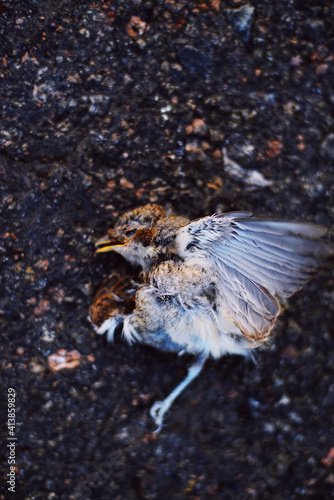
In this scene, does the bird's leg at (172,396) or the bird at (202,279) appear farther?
the bird's leg at (172,396)

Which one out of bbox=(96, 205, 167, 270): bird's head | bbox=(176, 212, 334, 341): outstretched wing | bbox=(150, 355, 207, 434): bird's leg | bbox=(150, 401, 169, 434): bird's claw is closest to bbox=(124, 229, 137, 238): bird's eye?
bbox=(96, 205, 167, 270): bird's head

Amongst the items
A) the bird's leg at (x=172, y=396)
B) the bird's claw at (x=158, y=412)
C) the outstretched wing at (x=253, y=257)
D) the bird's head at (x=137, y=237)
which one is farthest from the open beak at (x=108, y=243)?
the bird's claw at (x=158, y=412)

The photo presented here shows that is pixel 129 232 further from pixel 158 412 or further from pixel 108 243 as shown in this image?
pixel 158 412

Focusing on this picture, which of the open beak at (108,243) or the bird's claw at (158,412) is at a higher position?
the open beak at (108,243)

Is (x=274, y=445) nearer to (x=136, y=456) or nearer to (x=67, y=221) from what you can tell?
(x=136, y=456)

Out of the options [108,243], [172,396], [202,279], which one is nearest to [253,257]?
[202,279]

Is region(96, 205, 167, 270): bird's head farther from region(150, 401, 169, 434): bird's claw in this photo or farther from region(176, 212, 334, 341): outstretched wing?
region(150, 401, 169, 434): bird's claw

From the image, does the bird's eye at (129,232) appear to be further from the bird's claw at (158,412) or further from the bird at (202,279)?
the bird's claw at (158,412)
